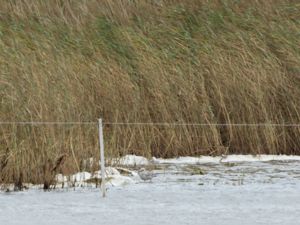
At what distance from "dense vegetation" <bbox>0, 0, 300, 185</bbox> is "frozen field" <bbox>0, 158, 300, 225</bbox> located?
1145mm

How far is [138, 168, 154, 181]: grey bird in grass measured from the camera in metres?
8.99

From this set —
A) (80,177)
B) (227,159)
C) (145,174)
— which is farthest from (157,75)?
(80,177)

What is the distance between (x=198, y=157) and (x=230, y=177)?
60.1 inches

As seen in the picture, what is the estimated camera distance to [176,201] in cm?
727

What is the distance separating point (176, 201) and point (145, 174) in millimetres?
2023

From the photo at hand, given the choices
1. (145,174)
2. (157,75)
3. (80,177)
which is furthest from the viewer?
(157,75)

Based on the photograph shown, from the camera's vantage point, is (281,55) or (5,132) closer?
(5,132)

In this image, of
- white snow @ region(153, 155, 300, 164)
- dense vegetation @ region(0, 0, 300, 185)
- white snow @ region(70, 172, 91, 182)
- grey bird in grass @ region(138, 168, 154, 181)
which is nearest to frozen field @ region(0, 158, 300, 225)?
grey bird in grass @ region(138, 168, 154, 181)

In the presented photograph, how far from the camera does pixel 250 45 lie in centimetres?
1184

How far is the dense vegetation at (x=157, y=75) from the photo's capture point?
10.2m

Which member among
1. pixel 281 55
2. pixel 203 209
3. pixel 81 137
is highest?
pixel 281 55

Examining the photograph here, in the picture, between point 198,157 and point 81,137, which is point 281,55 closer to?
point 198,157

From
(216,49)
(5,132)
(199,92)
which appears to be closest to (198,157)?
(199,92)

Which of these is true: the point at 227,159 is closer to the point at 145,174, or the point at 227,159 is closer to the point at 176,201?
the point at 145,174
